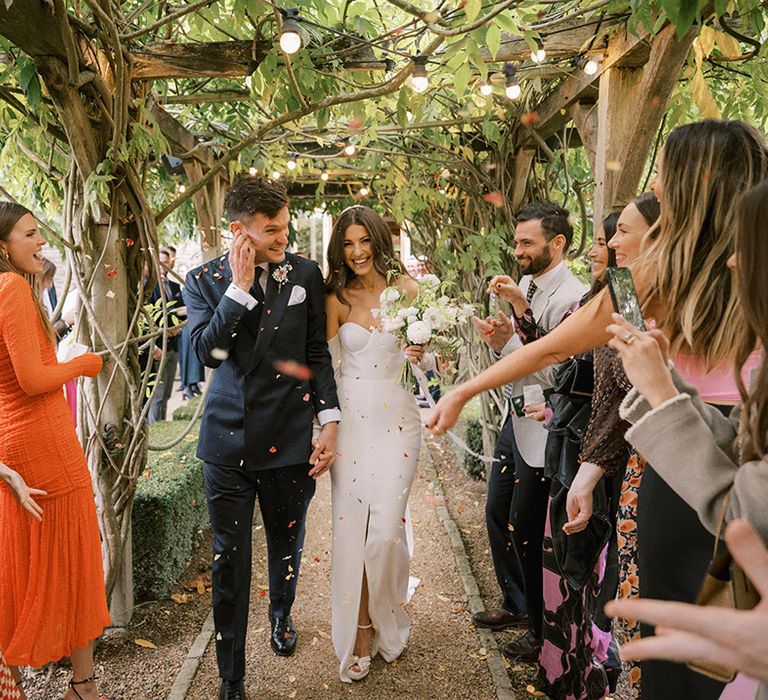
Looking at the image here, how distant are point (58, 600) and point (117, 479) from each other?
720 mm

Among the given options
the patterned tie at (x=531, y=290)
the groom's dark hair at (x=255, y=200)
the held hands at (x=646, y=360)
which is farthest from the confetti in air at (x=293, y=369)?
the held hands at (x=646, y=360)

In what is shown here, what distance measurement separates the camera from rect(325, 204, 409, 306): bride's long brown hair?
3.01 metres

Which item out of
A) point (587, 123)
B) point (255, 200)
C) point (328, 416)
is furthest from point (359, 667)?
point (587, 123)

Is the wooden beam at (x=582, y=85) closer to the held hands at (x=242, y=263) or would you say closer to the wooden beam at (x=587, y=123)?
the wooden beam at (x=587, y=123)

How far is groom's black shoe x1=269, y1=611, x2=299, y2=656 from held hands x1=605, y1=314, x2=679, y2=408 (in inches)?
100

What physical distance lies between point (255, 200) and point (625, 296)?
1.78 metres

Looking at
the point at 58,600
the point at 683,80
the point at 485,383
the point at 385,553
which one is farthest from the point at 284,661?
the point at 683,80

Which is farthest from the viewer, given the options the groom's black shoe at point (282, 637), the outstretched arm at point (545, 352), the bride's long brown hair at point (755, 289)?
the groom's black shoe at point (282, 637)

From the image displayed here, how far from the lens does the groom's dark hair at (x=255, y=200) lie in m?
2.68

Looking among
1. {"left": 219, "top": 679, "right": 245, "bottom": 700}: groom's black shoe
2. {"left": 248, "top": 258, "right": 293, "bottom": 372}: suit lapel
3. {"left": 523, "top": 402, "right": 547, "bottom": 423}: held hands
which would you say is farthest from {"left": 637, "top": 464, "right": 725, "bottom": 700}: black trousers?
{"left": 219, "top": 679, "right": 245, "bottom": 700}: groom's black shoe

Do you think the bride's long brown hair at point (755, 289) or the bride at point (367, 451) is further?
the bride at point (367, 451)

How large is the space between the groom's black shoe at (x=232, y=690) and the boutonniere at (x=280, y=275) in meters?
1.66

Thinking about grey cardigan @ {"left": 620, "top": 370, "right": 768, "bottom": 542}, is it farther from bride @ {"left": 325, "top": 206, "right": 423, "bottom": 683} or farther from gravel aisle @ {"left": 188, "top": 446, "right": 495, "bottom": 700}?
gravel aisle @ {"left": 188, "top": 446, "right": 495, "bottom": 700}

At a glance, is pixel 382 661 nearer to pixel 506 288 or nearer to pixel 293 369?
pixel 293 369
